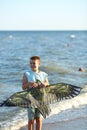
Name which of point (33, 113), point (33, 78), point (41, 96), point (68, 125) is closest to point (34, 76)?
point (33, 78)

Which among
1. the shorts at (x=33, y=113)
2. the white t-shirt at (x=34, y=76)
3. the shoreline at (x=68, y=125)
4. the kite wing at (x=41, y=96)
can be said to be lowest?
the shoreline at (x=68, y=125)

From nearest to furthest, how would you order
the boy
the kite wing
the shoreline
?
the kite wing
the boy
the shoreline

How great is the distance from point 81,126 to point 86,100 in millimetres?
3399

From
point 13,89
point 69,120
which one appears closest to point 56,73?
point 13,89

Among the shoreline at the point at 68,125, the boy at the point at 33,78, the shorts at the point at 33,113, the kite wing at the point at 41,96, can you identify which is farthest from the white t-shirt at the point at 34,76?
the shoreline at the point at 68,125

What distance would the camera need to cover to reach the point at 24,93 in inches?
217

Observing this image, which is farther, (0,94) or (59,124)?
(0,94)

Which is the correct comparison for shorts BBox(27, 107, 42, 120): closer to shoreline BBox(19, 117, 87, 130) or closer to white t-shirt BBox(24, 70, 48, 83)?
white t-shirt BBox(24, 70, 48, 83)

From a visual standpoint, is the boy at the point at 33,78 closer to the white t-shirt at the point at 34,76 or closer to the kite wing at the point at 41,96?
the white t-shirt at the point at 34,76

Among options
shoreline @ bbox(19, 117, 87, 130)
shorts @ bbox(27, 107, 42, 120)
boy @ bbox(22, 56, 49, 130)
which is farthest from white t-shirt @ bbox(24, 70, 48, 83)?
shoreline @ bbox(19, 117, 87, 130)

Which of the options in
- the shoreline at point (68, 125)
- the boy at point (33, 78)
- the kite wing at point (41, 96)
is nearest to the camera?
the kite wing at point (41, 96)

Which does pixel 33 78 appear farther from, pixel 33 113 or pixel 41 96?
pixel 33 113

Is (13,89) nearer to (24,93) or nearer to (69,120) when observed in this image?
(69,120)

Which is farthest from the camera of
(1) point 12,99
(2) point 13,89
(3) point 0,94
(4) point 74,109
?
(2) point 13,89
